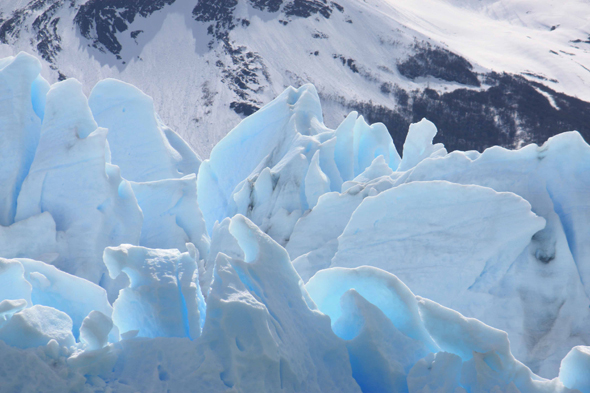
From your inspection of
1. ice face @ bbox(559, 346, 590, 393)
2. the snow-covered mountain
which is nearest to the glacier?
ice face @ bbox(559, 346, 590, 393)

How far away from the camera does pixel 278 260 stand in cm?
341

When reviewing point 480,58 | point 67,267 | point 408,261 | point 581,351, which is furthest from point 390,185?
point 480,58

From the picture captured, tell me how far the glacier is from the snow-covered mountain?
2142 centimetres

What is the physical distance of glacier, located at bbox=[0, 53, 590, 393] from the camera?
290 centimetres

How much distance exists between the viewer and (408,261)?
4887 mm

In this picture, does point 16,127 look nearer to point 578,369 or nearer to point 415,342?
→ point 415,342

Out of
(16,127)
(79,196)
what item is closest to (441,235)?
(79,196)

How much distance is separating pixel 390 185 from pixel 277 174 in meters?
1.87

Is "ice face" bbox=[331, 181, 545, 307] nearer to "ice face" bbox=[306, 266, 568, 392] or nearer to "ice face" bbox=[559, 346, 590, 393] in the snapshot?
"ice face" bbox=[306, 266, 568, 392]

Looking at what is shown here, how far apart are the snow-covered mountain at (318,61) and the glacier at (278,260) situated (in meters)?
21.4

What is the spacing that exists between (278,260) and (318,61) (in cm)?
3719

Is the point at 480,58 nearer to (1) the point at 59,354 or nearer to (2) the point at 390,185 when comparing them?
(2) the point at 390,185

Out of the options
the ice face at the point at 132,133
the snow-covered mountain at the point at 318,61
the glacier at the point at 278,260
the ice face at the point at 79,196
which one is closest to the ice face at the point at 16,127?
the glacier at the point at 278,260

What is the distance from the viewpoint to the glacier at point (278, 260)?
2900 mm
